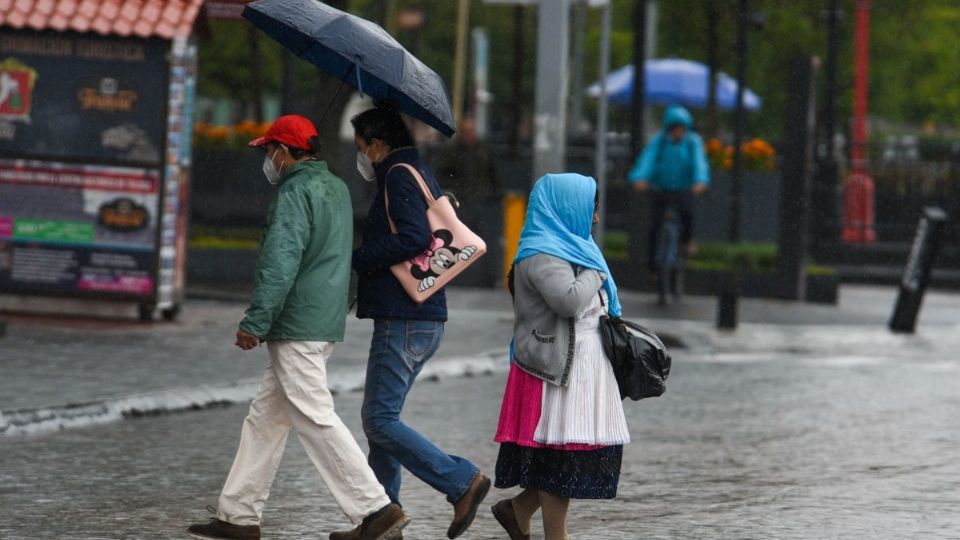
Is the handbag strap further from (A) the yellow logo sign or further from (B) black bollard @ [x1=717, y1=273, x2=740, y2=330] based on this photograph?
(B) black bollard @ [x1=717, y1=273, x2=740, y2=330]

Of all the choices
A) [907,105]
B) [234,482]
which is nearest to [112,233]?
[234,482]

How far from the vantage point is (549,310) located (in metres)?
6.93

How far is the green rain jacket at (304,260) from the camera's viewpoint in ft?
23.0

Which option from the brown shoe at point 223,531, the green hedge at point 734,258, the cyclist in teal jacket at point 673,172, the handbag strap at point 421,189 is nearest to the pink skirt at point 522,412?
the handbag strap at point 421,189

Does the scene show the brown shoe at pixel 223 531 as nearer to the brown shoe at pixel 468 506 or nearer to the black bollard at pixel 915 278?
the brown shoe at pixel 468 506

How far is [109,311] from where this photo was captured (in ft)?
51.2

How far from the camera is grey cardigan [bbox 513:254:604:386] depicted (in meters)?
6.79

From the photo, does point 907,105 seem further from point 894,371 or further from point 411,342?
point 411,342

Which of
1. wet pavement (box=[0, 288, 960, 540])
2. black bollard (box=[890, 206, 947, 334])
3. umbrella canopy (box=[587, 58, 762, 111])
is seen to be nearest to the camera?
wet pavement (box=[0, 288, 960, 540])

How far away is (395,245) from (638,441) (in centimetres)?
375

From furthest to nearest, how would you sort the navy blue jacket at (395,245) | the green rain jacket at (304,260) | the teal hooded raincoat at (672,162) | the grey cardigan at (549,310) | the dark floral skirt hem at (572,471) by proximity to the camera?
the teal hooded raincoat at (672,162), the navy blue jacket at (395,245), the green rain jacket at (304,260), the dark floral skirt hem at (572,471), the grey cardigan at (549,310)

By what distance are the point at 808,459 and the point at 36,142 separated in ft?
25.0

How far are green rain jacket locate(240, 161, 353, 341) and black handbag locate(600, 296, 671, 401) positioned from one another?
3.36 feet

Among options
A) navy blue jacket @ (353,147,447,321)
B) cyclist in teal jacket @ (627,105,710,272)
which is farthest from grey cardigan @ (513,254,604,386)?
cyclist in teal jacket @ (627,105,710,272)
